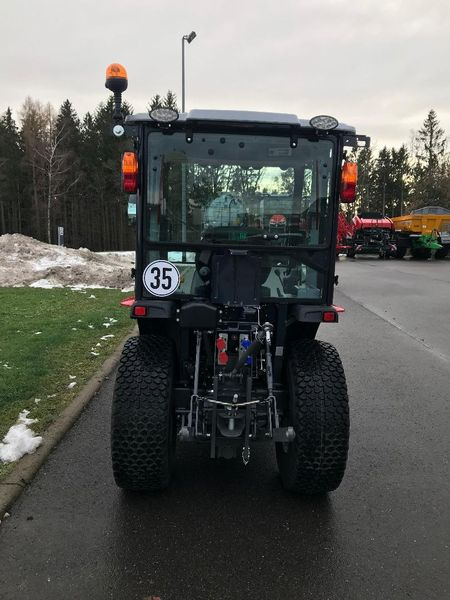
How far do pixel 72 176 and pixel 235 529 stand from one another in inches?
2036

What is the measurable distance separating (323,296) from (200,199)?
3.51 ft

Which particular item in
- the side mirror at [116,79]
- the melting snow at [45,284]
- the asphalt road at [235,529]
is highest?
the side mirror at [116,79]

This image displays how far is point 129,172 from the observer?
322 centimetres

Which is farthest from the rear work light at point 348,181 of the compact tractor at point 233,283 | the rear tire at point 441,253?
the rear tire at point 441,253

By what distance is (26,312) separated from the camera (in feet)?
31.9

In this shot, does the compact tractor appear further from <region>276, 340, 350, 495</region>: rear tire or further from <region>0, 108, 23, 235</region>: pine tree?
<region>0, 108, 23, 235</region>: pine tree

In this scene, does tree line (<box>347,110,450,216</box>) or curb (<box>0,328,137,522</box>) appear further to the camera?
tree line (<box>347,110,450,216</box>)

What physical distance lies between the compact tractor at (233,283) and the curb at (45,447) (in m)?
0.71

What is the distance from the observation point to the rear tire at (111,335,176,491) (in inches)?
124

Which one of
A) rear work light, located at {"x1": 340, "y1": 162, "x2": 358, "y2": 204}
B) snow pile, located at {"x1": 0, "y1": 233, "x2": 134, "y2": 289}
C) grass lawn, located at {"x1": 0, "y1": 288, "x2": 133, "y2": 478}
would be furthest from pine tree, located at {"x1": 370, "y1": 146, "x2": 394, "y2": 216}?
rear work light, located at {"x1": 340, "y1": 162, "x2": 358, "y2": 204}

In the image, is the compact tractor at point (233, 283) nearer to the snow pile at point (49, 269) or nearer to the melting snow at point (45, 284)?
the snow pile at point (49, 269)

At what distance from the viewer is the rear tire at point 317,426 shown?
319 centimetres

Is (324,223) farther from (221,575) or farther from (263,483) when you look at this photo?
(221,575)

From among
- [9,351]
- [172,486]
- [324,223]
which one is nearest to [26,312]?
[9,351]
